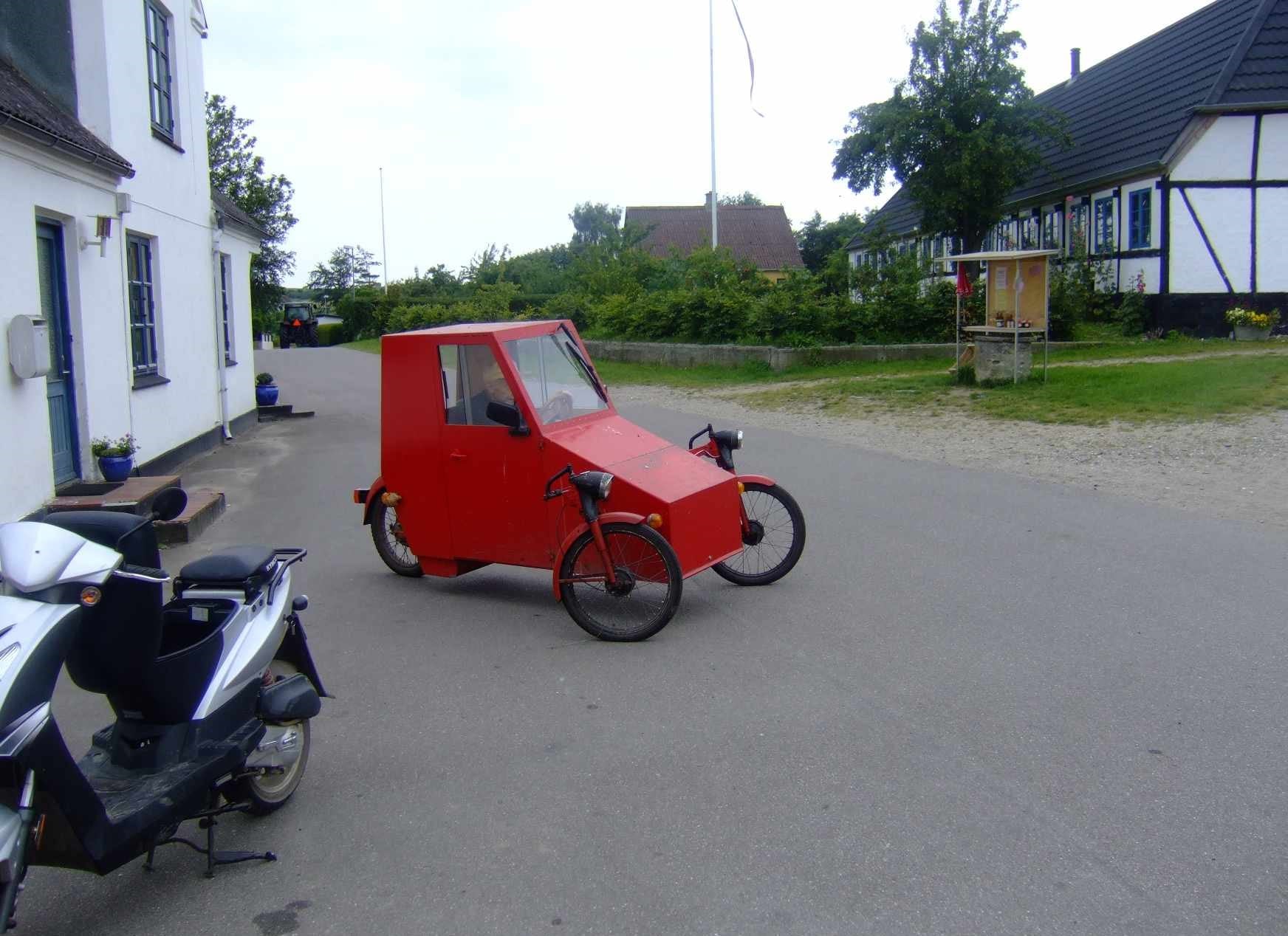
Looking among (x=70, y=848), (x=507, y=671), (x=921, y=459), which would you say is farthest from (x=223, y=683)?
(x=921, y=459)

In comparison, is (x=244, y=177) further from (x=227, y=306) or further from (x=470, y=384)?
(x=470, y=384)

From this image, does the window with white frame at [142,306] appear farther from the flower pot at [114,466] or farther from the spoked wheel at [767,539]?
the spoked wheel at [767,539]

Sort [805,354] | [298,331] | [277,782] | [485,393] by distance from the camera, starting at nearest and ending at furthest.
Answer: [277,782], [485,393], [805,354], [298,331]

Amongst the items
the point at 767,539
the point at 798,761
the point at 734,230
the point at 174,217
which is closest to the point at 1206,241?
the point at 174,217

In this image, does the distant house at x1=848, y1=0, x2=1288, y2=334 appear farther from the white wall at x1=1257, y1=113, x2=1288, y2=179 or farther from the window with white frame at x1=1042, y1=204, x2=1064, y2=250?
the window with white frame at x1=1042, y1=204, x2=1064, y2=250

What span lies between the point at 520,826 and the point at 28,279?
24.8 feet

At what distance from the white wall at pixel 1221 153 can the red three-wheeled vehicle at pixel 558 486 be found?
70.9 ft

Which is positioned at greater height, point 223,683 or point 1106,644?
point 223,683

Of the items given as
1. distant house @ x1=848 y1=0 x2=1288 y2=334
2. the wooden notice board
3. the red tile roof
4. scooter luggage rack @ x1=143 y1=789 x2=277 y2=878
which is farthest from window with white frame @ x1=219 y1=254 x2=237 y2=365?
the red tile roof

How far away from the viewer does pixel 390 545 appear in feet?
27.6

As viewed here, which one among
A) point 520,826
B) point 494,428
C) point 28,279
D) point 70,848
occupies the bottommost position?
point 520,826

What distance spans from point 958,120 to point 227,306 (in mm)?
16710

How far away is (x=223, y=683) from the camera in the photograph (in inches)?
162

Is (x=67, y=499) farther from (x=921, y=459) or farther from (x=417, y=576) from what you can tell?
(x=921, y=459)
